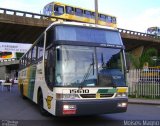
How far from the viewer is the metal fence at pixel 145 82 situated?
20003 mm

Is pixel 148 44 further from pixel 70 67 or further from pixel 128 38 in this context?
pixel 70 67

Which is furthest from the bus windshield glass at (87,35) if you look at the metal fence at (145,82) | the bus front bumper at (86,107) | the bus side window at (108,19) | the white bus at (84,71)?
the bus side window at (108,19)

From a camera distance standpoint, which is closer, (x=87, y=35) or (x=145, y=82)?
(x=87, y=35)

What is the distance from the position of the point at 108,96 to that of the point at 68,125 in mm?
1494

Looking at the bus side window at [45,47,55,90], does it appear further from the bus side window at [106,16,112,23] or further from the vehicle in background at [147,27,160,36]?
the vehicle in background at [147,27,160,36]

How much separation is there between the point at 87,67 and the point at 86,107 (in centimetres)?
116

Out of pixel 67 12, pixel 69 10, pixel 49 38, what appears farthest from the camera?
pixel 69 10

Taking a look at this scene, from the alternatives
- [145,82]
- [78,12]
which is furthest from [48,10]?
[145,82]

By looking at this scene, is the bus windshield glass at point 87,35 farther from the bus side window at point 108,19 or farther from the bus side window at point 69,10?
the bus side window at point 108,19

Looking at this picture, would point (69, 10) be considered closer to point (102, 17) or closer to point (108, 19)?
point (102, 17)

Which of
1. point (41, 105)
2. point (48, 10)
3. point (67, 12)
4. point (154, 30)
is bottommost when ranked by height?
point (41, 105)

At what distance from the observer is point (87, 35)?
10.3 m

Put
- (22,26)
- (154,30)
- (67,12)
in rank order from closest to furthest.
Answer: (22,26) < (67,12) < (154,30)

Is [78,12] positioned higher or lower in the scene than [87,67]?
higher
